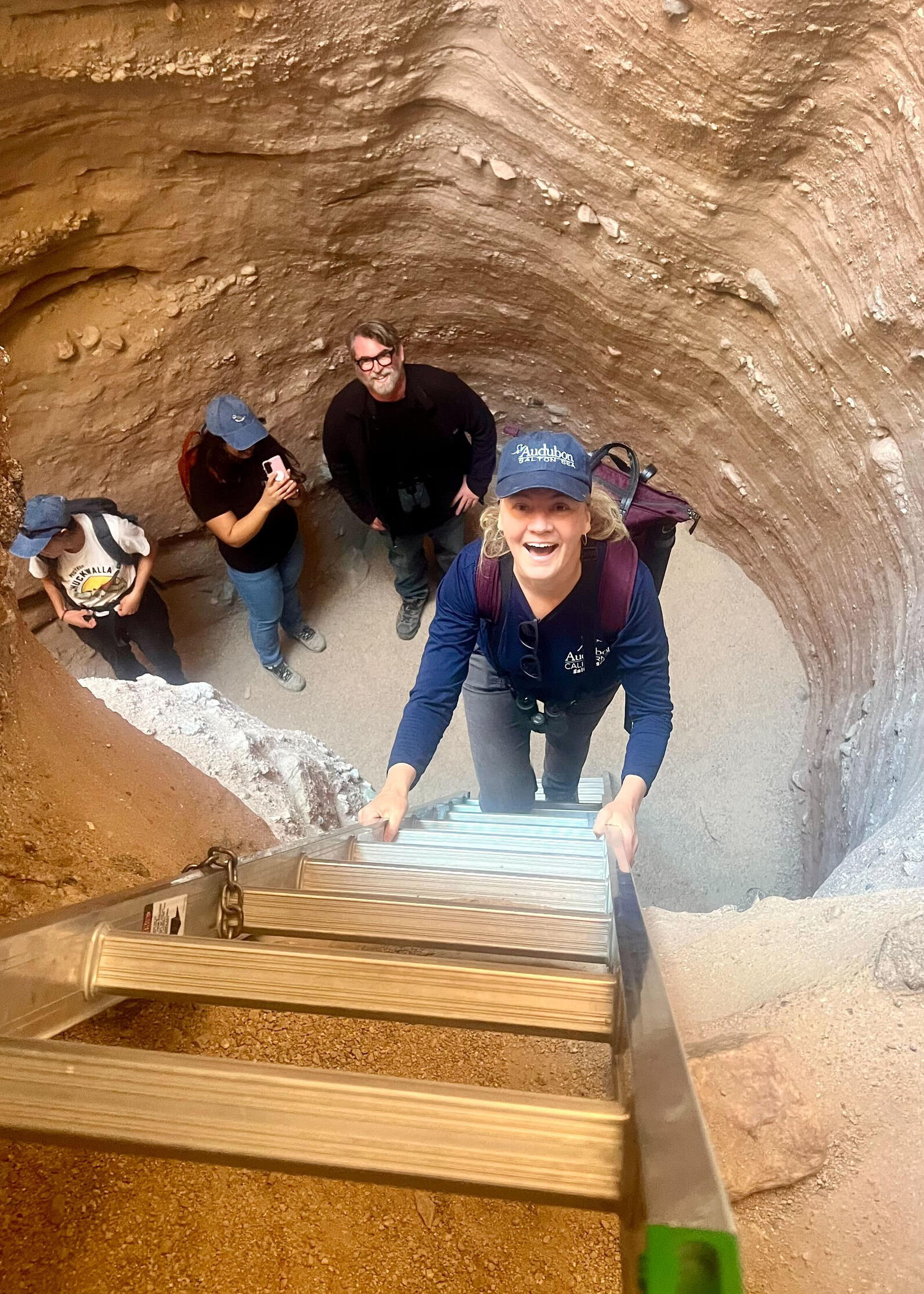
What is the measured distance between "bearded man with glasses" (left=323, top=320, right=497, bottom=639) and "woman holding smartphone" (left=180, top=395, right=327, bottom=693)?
0.96 feet

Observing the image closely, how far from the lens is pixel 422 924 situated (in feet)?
4.36

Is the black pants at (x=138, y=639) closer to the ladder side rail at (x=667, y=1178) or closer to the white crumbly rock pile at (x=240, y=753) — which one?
the white crumbly rock pile at (x=240, y=753)

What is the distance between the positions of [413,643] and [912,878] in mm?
3749

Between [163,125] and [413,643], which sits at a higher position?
[163,125]

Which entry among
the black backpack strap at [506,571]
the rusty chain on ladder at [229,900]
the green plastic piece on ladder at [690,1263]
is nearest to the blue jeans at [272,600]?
the black backpack strap at [506,571]

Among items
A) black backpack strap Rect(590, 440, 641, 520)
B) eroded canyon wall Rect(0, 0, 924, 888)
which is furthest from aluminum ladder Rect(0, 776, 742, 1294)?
eroded canyon wall Rect(0, 0, 924, 888)

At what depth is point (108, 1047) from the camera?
78cm

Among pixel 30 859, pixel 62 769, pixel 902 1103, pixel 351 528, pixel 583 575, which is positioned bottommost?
pixel 902 1103

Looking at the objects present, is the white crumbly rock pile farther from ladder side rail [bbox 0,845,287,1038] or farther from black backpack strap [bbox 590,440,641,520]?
black backpack strap [bbox 590,440,641,520]

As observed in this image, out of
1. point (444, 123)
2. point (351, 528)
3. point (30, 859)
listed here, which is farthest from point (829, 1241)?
point (351, 528)

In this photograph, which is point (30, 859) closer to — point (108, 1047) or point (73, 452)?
point (108, 1047)

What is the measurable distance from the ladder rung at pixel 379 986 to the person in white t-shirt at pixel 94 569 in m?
2.84

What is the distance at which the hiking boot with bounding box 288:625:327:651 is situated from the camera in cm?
521

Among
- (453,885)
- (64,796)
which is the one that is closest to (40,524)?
(64,796)
